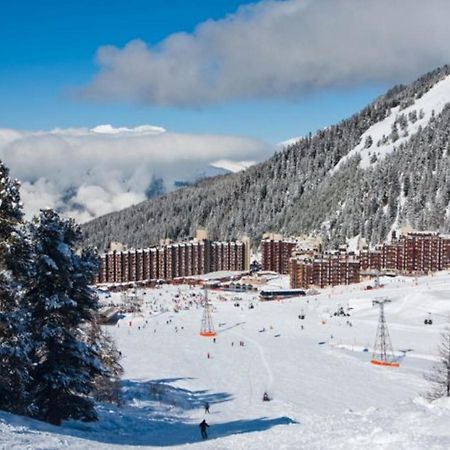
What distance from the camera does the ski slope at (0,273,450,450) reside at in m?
23.2

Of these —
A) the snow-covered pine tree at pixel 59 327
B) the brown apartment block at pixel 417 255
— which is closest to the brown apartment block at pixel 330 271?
the brown apartment block at pixel 417 255

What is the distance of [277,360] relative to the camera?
68938 millimetres

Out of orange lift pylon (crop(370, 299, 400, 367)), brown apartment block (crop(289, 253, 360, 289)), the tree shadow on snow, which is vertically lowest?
orange lift pylon (crop(370, 299, 400, 367))

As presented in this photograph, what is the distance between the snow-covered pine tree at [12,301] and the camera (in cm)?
2406

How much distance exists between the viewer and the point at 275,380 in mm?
57250

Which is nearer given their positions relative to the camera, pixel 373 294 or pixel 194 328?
pixel 194 328

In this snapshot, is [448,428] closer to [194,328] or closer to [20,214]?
[20,214]

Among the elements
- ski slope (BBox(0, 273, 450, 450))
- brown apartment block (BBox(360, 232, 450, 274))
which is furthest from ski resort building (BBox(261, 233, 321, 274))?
ski slope (BBox(0, 273, 450, 450))

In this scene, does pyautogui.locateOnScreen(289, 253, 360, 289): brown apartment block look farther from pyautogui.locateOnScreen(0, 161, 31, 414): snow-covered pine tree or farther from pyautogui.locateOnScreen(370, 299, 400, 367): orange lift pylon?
pyautogui.locateOnScreen(0, 161, 31, 414): snow-covered pine tree

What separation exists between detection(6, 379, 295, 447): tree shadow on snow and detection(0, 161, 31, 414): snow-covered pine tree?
5.41 ft

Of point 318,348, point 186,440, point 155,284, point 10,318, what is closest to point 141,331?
point 318,348

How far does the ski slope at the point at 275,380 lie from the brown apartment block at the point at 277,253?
54651mm

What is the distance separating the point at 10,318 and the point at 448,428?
52.8 feet

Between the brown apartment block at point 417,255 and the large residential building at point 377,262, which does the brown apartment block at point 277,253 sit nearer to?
the large residential building at point 377,262
